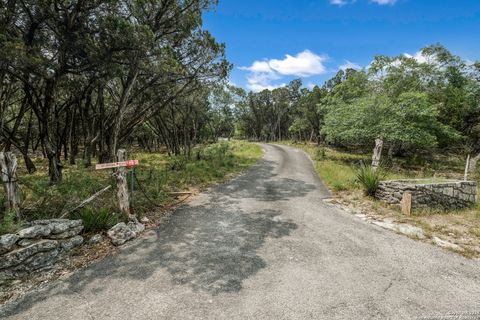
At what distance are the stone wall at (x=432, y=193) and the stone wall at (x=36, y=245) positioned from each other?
9.18m

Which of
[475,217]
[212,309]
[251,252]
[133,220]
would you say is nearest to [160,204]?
[133,220]

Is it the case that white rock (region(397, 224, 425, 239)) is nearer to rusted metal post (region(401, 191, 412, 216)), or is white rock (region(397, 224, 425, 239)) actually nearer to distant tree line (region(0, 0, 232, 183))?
rusted metal post (region(401, 191, 412, 216))

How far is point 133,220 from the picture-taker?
579cm

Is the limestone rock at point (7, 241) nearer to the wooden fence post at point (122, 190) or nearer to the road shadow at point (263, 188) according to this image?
the wooden fence post at point (122, 190)

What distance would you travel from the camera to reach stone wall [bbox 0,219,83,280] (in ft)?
12.2

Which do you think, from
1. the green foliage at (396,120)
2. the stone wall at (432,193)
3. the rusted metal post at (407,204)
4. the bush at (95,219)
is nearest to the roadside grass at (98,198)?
the bush at (95,219)

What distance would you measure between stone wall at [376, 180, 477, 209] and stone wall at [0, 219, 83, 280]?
9.18 m

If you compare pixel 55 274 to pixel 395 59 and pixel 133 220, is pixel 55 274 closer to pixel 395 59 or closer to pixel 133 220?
pixel 133 220

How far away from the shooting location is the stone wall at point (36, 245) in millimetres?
3711

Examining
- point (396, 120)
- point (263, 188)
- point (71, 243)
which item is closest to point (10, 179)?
point (71, 243)

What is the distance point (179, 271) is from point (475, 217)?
8949 millimetres

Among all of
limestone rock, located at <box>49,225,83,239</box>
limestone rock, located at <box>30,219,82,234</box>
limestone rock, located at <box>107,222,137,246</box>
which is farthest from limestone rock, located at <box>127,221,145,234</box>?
limestone rock, located at <box>30,219,82,234</box>

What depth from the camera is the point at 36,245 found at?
401cm

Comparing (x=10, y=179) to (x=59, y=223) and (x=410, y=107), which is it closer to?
(x=59, y=223)
